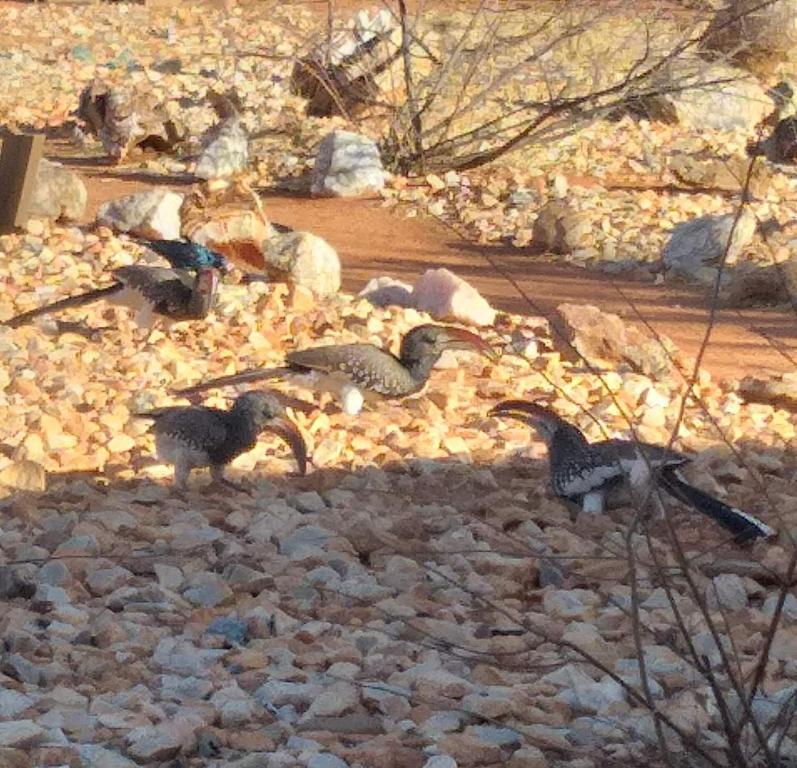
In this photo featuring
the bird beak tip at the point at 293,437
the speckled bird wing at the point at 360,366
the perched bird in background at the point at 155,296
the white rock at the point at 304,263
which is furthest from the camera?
the white rock at the point at 304,263

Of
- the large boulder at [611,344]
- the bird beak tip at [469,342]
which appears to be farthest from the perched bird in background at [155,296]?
the large boulder at [611,344]

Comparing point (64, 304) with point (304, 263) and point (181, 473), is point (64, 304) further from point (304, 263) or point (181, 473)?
point (181, 473)

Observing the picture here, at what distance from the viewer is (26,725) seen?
329cm

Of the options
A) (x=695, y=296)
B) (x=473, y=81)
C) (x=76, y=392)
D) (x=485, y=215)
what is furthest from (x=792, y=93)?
(x=76, y=392)

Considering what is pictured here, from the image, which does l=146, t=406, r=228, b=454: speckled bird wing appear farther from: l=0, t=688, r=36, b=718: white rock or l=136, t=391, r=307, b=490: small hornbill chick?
l=0, t=688, r=36, b=718: white rock

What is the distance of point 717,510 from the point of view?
5.07 m

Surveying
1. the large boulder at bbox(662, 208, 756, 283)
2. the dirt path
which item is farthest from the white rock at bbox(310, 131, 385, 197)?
the large boulder at bbox(662, 208, 756, 283)

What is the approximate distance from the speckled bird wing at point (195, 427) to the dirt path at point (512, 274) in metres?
1.72

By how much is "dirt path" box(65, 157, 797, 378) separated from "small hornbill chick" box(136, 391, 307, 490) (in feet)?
5.01

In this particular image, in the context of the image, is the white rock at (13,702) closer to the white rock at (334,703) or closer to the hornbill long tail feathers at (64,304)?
the white rock at (334,703)

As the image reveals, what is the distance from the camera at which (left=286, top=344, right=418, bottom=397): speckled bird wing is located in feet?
20.1

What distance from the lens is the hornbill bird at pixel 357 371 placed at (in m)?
6.15

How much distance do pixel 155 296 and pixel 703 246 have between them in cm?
352

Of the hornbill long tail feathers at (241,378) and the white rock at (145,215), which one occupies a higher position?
the white rock at (145,215)
